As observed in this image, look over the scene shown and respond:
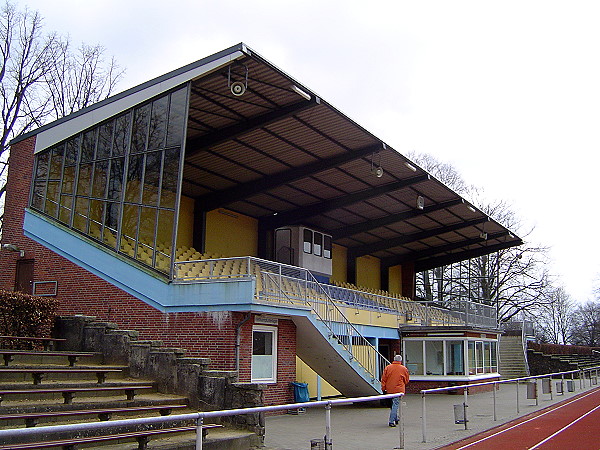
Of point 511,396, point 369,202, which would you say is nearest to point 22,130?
point 369,202

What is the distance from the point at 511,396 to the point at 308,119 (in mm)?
15643

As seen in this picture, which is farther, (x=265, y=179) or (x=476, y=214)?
(x=476, y=214)

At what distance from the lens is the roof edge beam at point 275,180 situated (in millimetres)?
24609

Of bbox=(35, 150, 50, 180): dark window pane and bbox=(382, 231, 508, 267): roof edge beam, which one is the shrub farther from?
bbox=(382, 231, 508, 267): roof edge beam

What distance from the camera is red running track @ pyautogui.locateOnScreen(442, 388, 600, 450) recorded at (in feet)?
43.7

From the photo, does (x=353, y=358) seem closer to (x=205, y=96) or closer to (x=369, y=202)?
(x=205, y=96)

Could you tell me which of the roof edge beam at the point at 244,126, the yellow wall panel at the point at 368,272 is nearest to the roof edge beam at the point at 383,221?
the yellow wall panel at the point at 368,272

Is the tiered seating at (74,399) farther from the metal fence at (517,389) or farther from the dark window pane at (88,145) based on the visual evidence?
the dark window pane at (88,145)

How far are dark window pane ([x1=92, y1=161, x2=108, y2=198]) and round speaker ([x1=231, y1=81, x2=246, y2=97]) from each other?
485cm

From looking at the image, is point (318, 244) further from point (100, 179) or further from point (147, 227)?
point (147, 227)

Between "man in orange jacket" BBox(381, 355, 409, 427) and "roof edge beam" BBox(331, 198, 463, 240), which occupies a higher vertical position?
"roof edge beam" BBox(331, 198, 463, 240)

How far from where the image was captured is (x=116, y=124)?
64.7ft

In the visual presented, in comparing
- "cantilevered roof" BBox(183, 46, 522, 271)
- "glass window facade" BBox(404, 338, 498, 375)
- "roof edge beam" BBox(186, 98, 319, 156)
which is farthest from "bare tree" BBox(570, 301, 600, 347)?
"roof edge beam" BBox(186, 98, 319, 156)

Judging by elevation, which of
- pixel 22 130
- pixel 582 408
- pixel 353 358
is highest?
pixel 22 130
